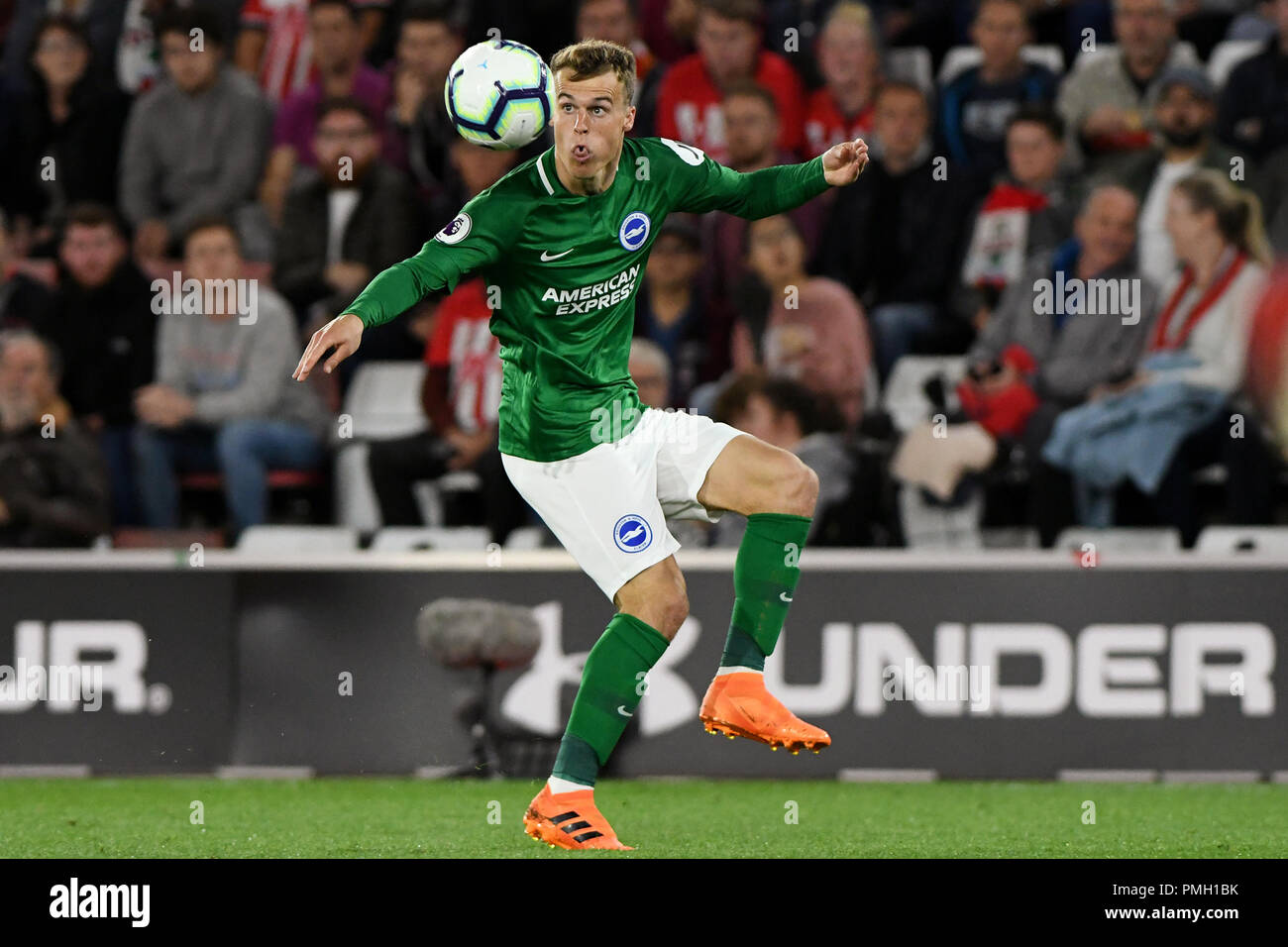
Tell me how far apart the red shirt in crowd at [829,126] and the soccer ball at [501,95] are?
15.6ft

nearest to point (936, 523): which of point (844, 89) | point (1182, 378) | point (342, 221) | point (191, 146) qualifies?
point (1182, 378)

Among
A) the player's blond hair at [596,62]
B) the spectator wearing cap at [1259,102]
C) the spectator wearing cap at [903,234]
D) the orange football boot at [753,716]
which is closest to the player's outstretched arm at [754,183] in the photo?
the player's blond hair at [596,62]

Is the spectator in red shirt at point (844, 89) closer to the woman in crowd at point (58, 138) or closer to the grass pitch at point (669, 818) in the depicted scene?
the grass pitch at point (669, 818)

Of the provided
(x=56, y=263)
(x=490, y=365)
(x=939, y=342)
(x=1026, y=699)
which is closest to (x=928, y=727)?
(x=1026, y=699)

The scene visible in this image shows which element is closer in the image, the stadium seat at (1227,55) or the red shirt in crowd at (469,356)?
the red shirt in crowd at (469,356)

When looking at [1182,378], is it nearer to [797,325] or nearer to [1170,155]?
[1170,155]

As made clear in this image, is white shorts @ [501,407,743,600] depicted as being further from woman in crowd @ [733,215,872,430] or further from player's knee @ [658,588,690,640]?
woman in crowd @ [733,215,872,430]

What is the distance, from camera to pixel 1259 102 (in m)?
10.3

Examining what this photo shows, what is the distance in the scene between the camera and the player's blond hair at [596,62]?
5.73 metres

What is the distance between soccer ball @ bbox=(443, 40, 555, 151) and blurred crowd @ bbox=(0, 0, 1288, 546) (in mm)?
3662

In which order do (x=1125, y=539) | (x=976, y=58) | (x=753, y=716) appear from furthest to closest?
(x=976, y=58) → (x=1125, y=539) → (x=753, y=716)

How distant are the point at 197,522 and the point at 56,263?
5.83 ft

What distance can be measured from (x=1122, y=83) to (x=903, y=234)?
4.77ft

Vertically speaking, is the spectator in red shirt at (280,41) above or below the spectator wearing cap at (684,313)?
above
